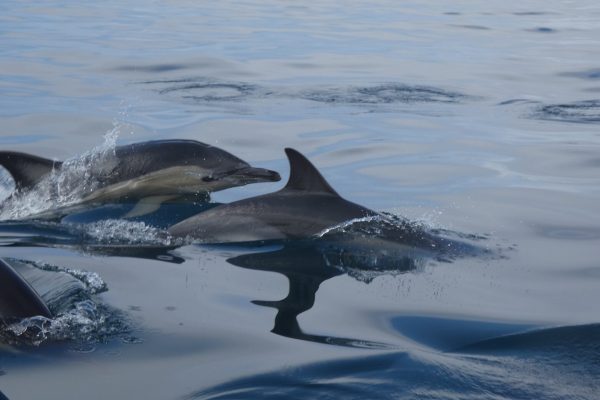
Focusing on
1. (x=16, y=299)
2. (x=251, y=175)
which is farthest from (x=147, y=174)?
(x=16, y=299)

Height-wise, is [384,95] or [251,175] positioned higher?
[384,95]

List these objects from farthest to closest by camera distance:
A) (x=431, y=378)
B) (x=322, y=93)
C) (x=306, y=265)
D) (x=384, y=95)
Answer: (x=322, y=93) → (x=384, y=95) → (x=306, y=265) → (x=431, y=378)

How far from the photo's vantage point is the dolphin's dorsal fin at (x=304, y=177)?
8.34 metres

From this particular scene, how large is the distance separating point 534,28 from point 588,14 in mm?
6082

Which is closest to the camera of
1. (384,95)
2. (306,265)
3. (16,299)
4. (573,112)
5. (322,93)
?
(16,299)

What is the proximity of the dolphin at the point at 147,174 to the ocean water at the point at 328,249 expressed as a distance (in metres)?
0.27

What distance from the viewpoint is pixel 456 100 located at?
1811 cm

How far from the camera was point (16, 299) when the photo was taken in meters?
5.79

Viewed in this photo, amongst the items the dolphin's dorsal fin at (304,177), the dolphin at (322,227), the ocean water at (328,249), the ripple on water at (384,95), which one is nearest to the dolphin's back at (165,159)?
the ocean water at (328,249)

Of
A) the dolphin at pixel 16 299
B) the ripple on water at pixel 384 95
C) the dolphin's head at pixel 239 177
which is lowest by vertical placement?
the dolphin at pixel 16 299

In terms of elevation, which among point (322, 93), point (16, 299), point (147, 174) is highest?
point (322, 93)

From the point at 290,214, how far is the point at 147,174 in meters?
2.33

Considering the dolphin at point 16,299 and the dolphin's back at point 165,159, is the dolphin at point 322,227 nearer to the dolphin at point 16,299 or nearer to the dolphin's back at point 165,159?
the dolphin's back at point 165,159

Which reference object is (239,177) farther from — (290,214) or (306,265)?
(306,265)
